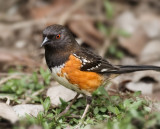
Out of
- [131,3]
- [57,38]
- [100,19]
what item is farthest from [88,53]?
[131,3]

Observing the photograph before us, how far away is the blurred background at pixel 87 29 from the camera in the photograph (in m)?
6.95

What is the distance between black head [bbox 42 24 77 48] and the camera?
4766 millimetres

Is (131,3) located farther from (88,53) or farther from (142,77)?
(88,53)

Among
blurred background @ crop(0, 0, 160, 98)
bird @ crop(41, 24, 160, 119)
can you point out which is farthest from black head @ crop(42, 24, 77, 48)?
blurred background @ crop(0, 0, 160, 98)

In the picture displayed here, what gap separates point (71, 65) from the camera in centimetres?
469

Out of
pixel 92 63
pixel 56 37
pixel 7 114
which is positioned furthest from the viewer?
pixel 92 63

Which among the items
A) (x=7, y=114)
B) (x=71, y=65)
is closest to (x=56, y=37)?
(x=71, y=65)

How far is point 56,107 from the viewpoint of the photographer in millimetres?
5035

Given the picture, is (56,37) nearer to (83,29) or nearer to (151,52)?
(83,29)

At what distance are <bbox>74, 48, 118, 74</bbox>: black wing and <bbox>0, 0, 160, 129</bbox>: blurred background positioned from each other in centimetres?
79

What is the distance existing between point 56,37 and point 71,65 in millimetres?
500

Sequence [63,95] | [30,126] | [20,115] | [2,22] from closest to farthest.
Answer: [30,126], [20,115], [63,95], [2,22]

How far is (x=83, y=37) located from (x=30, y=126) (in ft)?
14.2

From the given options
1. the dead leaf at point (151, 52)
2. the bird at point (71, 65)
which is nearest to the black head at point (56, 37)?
the bird at point (71, 65)
